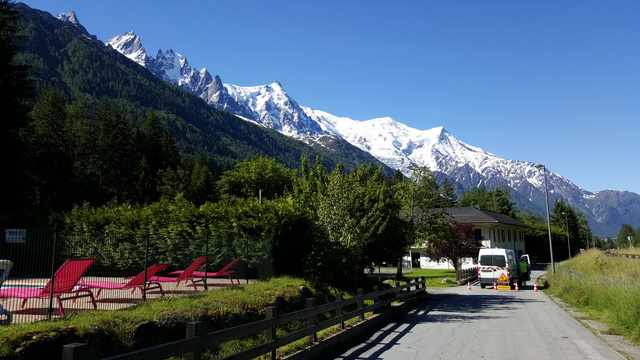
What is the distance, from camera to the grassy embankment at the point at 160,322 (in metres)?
5.53

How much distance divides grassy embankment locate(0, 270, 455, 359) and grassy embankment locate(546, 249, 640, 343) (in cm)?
727

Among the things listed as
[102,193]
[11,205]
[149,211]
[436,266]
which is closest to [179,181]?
[102,193]

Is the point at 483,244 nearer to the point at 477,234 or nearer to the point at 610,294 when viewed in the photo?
the point at 477,234

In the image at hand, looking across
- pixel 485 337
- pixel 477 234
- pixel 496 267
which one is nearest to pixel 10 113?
pixel 485 337

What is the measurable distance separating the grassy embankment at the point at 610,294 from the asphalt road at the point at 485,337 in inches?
32.8

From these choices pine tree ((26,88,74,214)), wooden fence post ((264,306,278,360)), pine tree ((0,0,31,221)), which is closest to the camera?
wooden fence post ((264,306,278,360))

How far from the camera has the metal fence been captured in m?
8.94

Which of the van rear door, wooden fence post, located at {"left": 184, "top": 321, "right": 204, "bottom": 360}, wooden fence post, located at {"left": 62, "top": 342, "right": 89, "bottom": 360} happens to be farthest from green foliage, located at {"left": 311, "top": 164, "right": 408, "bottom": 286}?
wooden fence post, located at {"left": 62, "top": 342, "right": 89, "bottom": 360}

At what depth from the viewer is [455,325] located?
517 inches

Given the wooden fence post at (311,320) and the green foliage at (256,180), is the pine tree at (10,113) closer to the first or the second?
the wooden fence post at (311,320)

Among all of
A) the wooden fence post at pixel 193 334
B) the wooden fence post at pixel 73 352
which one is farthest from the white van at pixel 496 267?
the wooden fence post at pixel 73 352

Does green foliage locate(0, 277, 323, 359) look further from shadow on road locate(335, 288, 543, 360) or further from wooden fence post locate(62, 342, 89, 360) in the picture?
shadow on road locate(335, 288, 543, 360)

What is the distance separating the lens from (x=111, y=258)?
11.6 meters

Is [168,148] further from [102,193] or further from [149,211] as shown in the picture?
[149,211]
